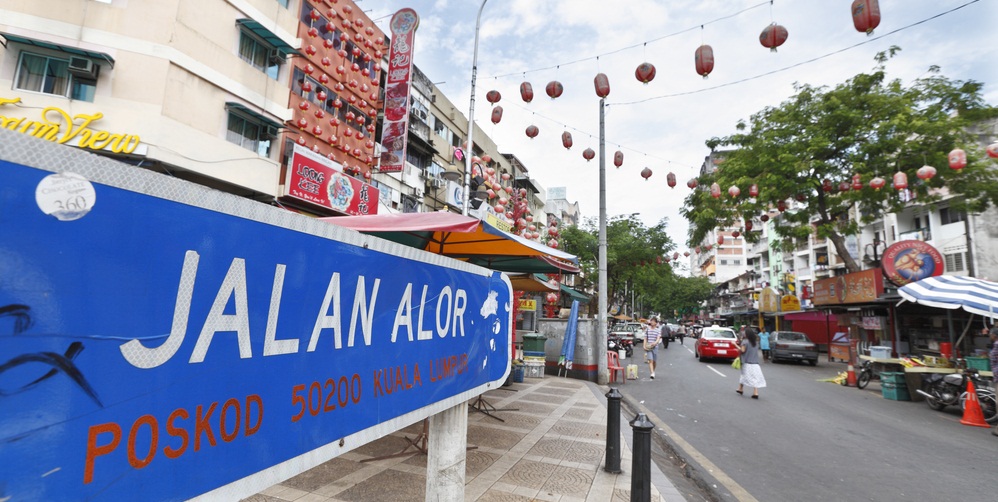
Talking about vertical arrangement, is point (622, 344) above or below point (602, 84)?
below

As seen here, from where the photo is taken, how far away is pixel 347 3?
17.5m

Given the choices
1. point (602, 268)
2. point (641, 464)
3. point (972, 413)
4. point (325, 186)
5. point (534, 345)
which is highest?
point (325, 186)

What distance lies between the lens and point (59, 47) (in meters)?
10.5

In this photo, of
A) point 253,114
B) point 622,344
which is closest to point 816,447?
point 253,114

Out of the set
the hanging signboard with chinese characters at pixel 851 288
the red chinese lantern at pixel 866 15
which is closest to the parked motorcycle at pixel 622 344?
the hanging signboard with chinese characters at pixel 851 288

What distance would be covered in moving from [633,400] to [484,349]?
833 centimetres

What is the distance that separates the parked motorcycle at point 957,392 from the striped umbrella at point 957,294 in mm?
1372

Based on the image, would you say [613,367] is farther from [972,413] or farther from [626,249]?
[626,249]

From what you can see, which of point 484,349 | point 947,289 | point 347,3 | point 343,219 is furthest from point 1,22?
point 947,289

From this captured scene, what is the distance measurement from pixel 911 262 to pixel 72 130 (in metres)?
23.2

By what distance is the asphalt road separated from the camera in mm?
4973

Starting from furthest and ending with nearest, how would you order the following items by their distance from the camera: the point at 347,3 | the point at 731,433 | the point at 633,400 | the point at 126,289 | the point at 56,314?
the point at 347,3 < the point at 633,400 < the point at 731,433 < the point at 126,289 < the point at 56,314

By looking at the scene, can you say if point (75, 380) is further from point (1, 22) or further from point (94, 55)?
point (1, 22)

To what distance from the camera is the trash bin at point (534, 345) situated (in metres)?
12.3
